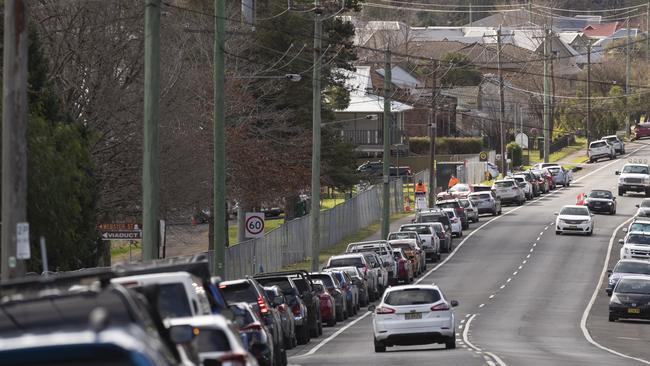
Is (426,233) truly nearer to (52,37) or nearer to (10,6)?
(52,37)

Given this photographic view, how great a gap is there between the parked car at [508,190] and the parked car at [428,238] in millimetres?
26827

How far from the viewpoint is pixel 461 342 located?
107 feet

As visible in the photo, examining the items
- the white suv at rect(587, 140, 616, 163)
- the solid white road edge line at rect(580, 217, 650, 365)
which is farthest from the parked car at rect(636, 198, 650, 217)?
the white suv at rect(587, 140, 616, 163)

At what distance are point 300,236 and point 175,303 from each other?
1926 inches

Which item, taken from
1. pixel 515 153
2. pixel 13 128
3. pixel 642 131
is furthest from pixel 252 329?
pixel 642 131

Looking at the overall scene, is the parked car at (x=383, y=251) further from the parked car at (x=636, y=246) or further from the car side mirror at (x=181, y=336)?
the car side mirror at (x=181, y=336)

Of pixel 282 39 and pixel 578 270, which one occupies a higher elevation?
pixel 282 39

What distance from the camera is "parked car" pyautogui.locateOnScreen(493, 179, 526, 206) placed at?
291ft

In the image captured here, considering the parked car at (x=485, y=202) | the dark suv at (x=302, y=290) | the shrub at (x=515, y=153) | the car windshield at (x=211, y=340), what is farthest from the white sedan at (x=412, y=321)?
the shrub at (x=515, y=153)

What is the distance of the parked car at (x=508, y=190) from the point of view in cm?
8869

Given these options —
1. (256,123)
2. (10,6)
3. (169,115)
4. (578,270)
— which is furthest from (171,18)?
(10,6)

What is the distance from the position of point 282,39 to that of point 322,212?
829 cm

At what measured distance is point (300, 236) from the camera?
206 ft

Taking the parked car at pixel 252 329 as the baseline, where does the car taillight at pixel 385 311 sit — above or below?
below
